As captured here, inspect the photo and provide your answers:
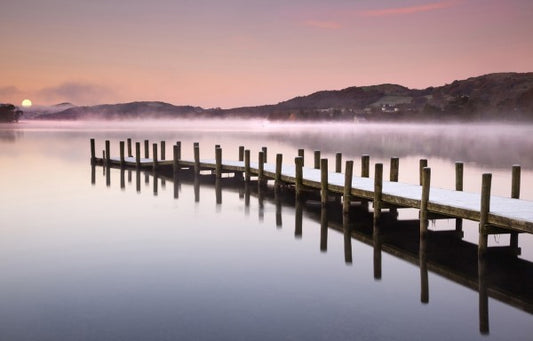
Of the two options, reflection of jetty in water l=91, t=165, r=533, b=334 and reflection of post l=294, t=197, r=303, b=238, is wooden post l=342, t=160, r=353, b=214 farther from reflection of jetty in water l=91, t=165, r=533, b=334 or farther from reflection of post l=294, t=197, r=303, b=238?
reflection of post l=294, t=197, r=303, b=238

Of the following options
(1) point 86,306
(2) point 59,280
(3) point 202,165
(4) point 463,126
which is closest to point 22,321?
(1) point 86,306

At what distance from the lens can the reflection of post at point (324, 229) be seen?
618 inches

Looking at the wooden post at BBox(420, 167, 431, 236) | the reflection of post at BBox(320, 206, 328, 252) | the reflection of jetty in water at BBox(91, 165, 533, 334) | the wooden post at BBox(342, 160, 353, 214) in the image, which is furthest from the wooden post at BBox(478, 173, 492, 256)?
the wooden post at BBox(342, 160, 353, 214)

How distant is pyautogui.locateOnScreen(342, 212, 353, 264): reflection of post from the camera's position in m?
14.4

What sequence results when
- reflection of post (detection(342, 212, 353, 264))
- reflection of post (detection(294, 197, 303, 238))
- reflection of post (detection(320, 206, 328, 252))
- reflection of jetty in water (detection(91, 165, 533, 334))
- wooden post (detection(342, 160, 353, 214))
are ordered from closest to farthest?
reflection of jetty in water (detection(91, 165, 533, 334)), reflection of post (detection(342, 212, 353, 264)), reflection of post (detection(320, 206, 328, 252)), reflection of post (detection(294, 197, 303, 238)), wooden post (detection(342, 160, 353, 214))

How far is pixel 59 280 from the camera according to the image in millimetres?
12250

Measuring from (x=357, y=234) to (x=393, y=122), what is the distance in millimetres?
179725

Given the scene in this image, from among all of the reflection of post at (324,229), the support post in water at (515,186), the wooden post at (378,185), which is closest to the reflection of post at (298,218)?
the reflection of post at (324,229)

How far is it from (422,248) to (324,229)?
3671 millimetres

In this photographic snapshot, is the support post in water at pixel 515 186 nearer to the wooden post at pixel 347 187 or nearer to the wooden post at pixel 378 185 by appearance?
the wooden post at pixel 378 185

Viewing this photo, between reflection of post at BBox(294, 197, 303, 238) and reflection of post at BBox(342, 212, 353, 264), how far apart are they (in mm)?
1419

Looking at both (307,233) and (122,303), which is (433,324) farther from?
(307,233)

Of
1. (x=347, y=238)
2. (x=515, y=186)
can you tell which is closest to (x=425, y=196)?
(x=347, y=238)

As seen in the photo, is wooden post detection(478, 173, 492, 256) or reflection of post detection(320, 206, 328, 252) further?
reflection of post detection(320, 206, 328, 252)
